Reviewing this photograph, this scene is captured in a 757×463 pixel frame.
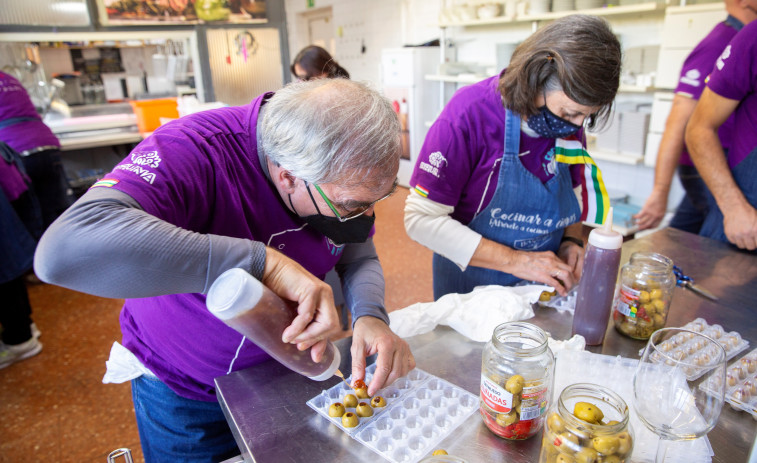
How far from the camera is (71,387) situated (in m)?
2.44

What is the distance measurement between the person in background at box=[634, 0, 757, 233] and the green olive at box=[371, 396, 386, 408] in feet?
5.62

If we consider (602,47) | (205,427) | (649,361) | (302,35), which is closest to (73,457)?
(205,427)

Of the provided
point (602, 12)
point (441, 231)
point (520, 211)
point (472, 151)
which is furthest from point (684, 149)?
point (602, 12)

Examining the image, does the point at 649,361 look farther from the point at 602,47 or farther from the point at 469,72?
the point at 469,72

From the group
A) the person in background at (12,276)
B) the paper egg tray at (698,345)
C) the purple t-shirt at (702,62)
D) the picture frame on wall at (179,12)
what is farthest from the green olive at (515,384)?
the picture frame on wall at (179,12)

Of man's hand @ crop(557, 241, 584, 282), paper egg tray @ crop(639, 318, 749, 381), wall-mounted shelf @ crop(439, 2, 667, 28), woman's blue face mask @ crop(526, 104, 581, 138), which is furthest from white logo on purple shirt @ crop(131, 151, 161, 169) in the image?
wall-mounted shelf @ crop(439, 2, 667, 28)

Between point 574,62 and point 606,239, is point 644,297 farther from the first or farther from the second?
point 574,62

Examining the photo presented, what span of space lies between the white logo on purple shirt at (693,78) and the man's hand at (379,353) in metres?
1.99

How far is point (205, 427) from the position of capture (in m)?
1.12

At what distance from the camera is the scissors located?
132cm

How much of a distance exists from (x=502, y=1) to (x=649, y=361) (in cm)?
445

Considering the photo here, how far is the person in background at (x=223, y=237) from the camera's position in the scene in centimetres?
69

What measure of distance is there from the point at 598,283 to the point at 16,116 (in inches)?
138

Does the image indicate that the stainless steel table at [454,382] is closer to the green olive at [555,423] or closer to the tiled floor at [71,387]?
the green olive at [555,423]
